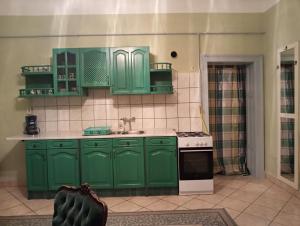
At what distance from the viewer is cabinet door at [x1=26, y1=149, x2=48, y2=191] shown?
3.19m

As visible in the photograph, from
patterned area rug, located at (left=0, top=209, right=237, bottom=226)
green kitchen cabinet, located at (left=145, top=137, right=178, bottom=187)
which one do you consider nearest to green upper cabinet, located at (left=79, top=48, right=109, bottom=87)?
green kitchen cabinet, located at (left=145, top=137, right=178, bottom=187)

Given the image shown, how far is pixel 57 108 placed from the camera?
3.68m

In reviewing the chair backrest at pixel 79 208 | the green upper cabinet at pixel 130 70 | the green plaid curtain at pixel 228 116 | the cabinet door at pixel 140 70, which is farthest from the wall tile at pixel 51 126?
the green plaid curtain at pixel 228 116

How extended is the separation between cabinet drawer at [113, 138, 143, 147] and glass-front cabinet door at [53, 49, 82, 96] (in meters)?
0.92

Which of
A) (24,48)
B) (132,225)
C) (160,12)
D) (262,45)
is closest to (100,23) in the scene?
(160,12)

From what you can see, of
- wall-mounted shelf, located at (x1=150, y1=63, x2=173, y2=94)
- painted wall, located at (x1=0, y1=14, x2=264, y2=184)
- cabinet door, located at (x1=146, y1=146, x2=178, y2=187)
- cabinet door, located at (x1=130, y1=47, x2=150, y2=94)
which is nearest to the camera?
cabinet door, located at (x1=146, y1=146, x2=178, y2=187)

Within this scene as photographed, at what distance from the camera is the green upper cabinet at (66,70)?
3.36 meters

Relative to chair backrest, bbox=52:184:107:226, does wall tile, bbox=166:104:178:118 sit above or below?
above

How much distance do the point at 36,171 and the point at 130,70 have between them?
75.7 inches

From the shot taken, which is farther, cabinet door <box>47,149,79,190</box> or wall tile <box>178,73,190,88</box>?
wall tile <box>178,73,190,88</box>

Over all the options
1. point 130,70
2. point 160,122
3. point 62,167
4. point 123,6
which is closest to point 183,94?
point 160,122

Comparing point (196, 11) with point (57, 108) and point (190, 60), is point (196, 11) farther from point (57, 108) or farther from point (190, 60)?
point (57, 108)

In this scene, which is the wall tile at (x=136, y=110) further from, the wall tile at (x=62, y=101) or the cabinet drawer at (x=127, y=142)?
the wall tile at (x=62, y=101)

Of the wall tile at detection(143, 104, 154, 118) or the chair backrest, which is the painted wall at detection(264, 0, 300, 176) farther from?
the chair backrest
